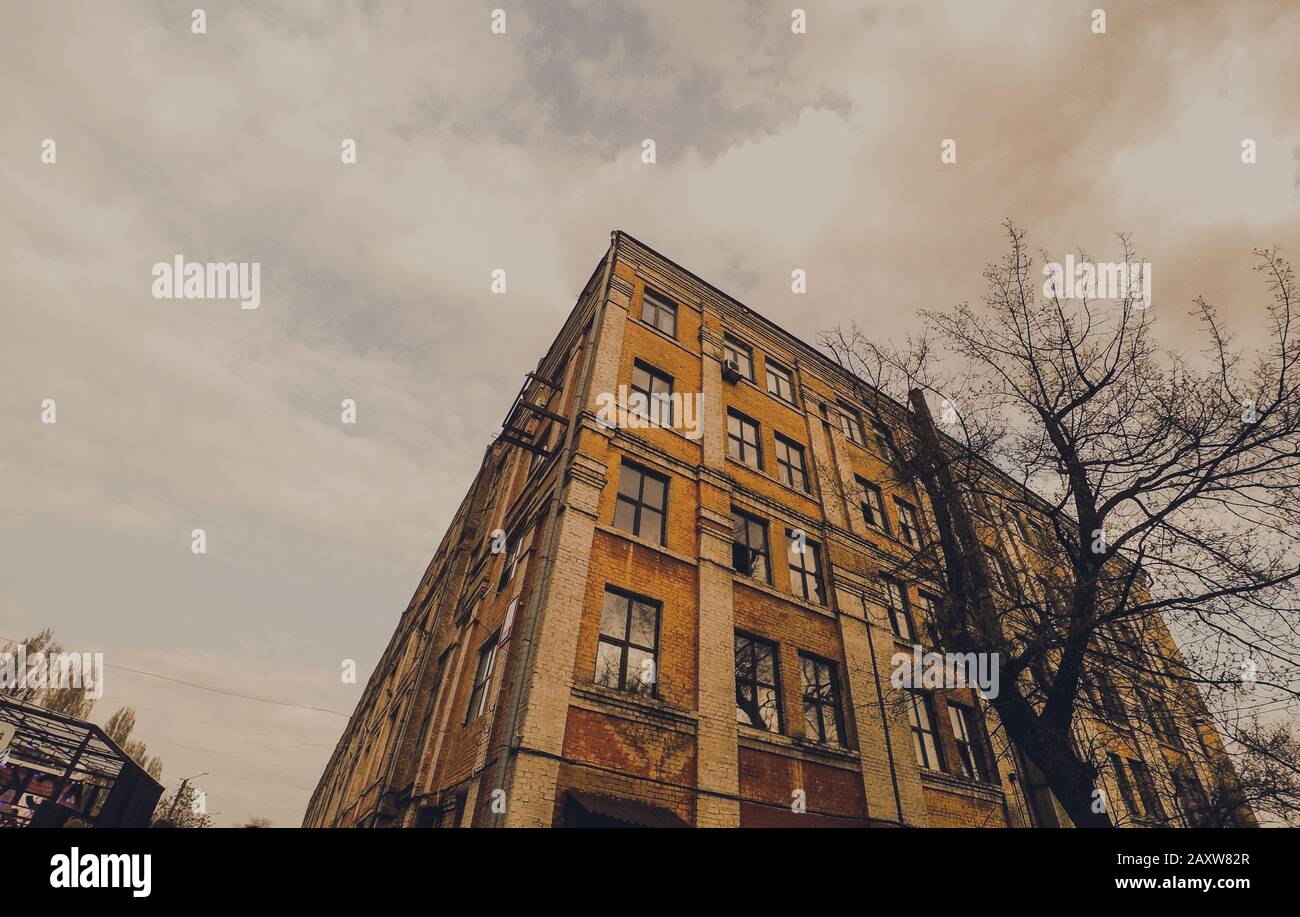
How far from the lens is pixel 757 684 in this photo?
1091 centimetres

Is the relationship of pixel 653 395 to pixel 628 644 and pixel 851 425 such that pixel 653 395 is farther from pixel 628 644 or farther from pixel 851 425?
pixel 851 425

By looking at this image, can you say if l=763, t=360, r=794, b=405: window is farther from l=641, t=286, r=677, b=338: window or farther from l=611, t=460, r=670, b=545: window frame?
l=611, t=460, r=670, b=545: window frame

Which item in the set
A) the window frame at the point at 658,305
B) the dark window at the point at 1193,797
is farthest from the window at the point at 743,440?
the dark window at the point at 1193,797

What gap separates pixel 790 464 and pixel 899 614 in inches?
183

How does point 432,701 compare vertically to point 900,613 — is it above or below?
below

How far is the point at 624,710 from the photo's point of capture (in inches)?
360

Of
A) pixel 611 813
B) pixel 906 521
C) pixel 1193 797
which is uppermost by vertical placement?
pixel 906 521

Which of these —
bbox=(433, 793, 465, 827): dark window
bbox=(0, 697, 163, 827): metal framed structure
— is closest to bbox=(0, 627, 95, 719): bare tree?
bbox=(0, 697, 163, 827): metal framed structure

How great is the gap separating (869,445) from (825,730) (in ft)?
32.7

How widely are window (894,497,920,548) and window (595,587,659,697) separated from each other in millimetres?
9351

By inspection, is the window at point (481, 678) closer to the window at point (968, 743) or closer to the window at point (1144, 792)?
the window at point (968, 743)

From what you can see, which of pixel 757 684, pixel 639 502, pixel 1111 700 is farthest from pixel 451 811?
pixel 1111 700
